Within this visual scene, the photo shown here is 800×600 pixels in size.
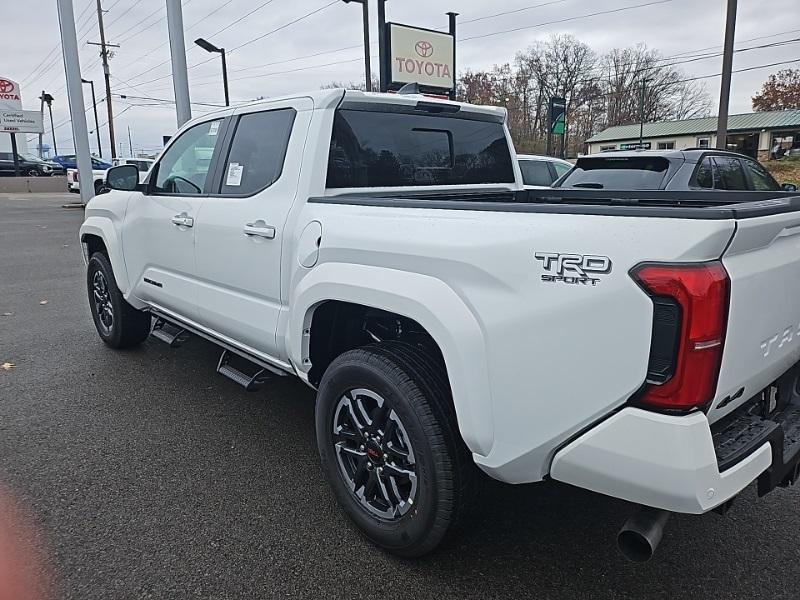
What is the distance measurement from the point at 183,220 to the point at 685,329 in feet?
10.1

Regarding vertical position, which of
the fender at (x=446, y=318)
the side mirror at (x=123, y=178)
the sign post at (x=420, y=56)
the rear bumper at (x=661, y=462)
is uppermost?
the sign post at (x=420, y=56)

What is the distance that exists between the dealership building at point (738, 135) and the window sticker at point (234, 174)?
4562 cm

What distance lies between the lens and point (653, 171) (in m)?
7.23

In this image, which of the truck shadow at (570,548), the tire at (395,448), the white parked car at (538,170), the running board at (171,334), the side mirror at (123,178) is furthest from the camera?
the white parked car at (538,170)

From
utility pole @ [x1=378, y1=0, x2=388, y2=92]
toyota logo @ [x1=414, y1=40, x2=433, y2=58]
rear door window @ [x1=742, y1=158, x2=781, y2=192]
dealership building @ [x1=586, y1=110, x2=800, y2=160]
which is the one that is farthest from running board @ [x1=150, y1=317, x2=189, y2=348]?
dealership building @ [x1=586, y1=110, x2=800, y2=160]

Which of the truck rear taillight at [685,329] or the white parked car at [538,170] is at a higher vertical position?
the white parked car at [538,170]

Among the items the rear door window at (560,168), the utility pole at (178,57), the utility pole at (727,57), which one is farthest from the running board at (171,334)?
the utility pole at (727,57)

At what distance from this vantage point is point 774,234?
1852 mm

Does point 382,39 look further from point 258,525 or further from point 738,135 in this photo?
point 738,135

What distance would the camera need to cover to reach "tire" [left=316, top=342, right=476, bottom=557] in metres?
2.28

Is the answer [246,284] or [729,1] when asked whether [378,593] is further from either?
[729,1]

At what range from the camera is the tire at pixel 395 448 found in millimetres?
2279

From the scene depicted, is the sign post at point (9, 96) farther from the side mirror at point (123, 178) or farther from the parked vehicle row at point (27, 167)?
the side mirror at point (123, 178)

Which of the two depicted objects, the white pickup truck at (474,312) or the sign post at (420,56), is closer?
the white pickup truck at (474,312)
